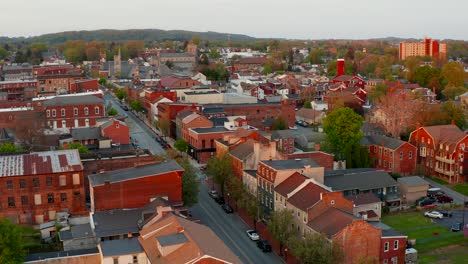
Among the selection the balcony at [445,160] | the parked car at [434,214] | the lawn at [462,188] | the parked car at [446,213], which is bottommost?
the parked car at [446,213]

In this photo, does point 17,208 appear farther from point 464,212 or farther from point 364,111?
point 364,111

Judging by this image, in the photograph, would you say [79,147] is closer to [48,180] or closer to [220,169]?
[48,180]

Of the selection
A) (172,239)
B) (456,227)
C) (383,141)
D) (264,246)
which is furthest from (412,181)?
(172,239)

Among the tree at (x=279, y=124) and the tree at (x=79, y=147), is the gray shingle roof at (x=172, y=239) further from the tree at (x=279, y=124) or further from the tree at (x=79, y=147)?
the tree at (x=279, y=124)

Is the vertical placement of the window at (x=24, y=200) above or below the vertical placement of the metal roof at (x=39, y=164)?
below

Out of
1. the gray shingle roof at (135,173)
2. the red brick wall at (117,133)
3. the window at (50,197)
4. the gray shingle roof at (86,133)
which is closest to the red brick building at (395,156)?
the gray shingle roof at (135,173)

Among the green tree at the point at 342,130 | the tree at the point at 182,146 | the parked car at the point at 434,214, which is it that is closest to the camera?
the parked car at the point at 434,214

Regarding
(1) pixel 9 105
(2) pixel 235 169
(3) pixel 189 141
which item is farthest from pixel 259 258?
(1) pixel 9 105

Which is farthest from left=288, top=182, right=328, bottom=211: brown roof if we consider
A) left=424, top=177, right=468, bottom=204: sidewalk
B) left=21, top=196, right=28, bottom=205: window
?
left=21, top=196, right=28, bottom=205: window

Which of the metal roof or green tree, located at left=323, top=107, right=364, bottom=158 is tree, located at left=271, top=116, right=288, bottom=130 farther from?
the metal roof
